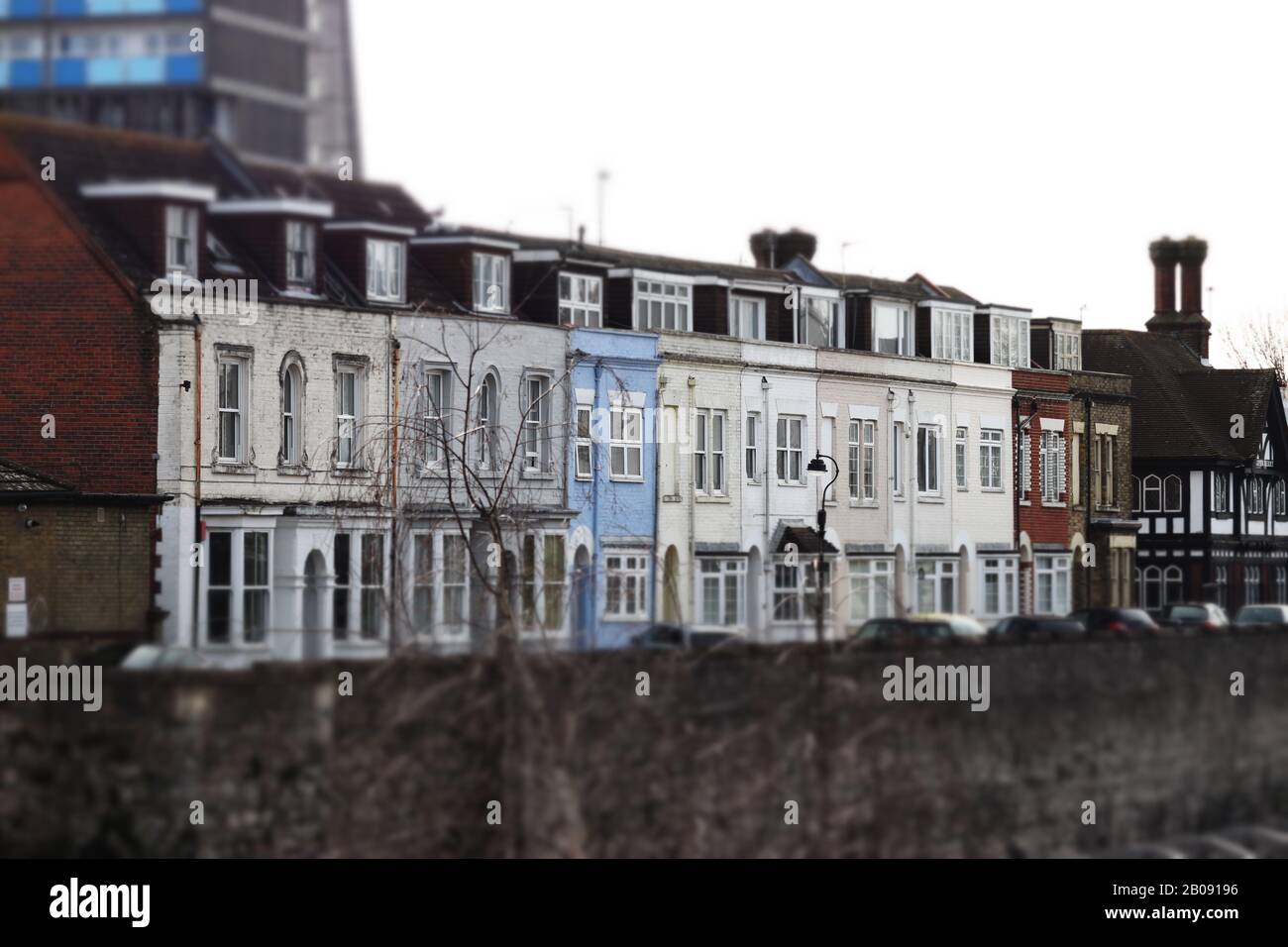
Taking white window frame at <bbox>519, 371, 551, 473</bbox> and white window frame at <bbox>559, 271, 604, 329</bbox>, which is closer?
white window frame at <bbox>519, 371, 551, 473</bbox>

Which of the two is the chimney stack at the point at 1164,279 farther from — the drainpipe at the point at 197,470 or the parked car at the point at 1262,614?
the drainpipe at the point at 197,470

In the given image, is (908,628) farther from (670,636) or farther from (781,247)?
(781,247)

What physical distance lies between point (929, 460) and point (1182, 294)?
75.6ft

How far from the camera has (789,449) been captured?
61781 mm

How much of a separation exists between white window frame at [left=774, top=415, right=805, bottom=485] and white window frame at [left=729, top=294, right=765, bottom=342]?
86.6 inches

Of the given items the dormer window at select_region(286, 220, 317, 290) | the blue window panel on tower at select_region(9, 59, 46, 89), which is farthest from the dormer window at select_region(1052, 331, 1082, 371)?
the blue window panel on tower at select_region(9, 59, 46, 89)

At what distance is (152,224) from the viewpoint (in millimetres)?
40469

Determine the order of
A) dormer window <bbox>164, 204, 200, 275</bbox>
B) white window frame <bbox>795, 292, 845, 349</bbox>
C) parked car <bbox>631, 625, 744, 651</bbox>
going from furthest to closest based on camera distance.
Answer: white window frame <bbox>795, 292, 845, 349</bbox> < parked car <bbox>631, 625, 744, 651</bbox> < dormer window <bbox>164, 204, 200, 275</bbox>

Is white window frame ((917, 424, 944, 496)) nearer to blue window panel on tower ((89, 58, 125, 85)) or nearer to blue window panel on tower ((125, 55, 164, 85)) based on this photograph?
blue window panel on tower ((125, 55, 164, 85))

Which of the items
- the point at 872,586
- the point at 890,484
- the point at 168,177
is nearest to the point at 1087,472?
the point at 890,484

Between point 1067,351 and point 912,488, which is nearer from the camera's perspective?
point 912,488

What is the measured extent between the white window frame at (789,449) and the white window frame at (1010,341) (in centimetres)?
964

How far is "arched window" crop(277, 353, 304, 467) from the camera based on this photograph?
157 ft
